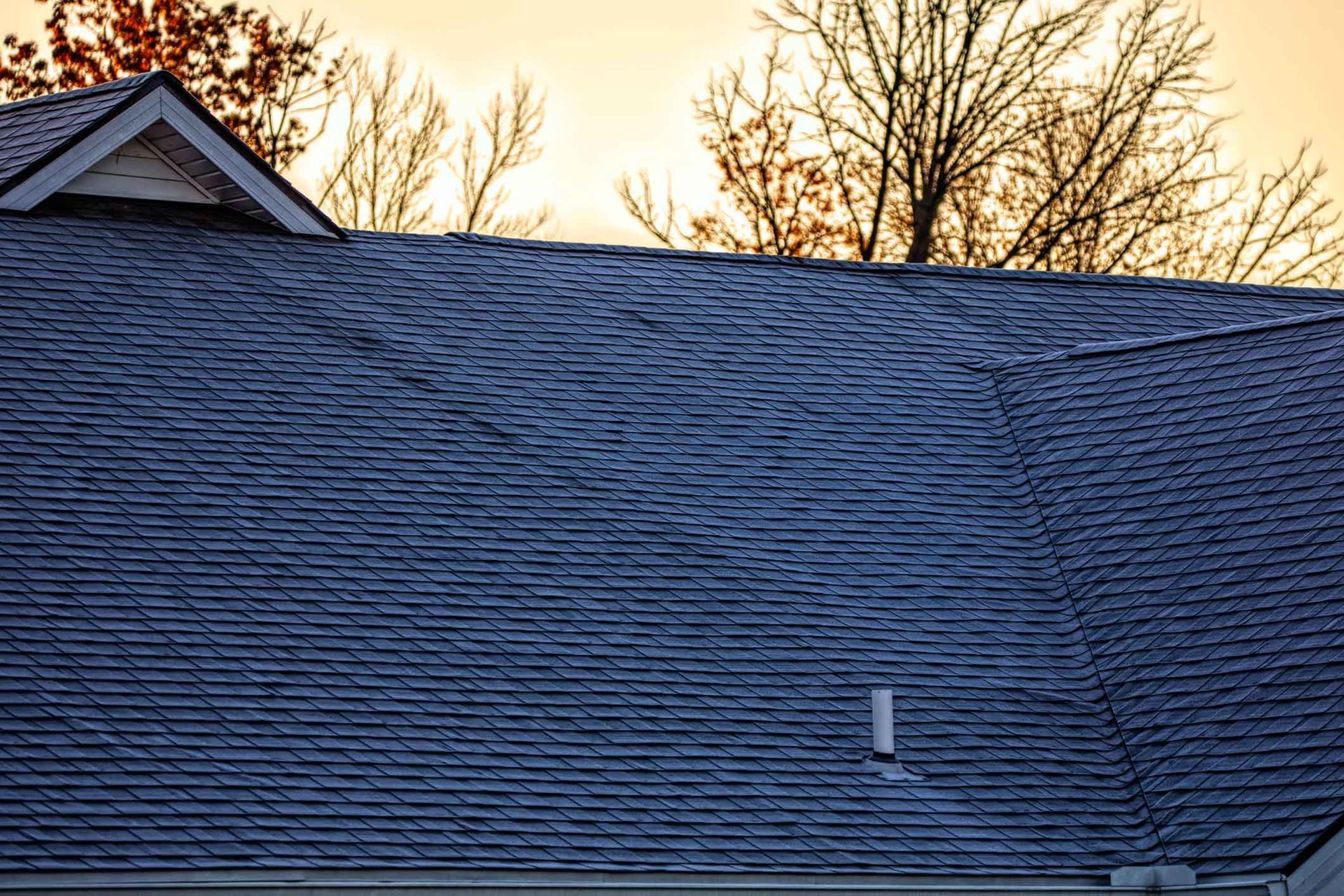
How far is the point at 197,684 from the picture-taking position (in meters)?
10.5

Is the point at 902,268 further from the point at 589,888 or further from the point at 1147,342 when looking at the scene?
the point at 589,888

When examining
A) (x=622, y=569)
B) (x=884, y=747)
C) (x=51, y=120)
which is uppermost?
(x=51, y=120)

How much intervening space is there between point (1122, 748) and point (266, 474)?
6.15 metres

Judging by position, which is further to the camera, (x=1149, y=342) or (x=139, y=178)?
(x=1149, y=342)

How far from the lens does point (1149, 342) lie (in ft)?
51.6

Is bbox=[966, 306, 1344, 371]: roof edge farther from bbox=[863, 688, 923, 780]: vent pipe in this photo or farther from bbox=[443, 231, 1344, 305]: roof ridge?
bbox=[863, 688, 923, 780]: vent pipe

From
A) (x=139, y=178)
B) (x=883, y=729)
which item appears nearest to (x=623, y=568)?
(x=883, y=729)

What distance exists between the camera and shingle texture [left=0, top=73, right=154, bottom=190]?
588 inches

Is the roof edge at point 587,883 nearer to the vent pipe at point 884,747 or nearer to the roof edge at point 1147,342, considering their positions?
the vent pipe at point 884,747

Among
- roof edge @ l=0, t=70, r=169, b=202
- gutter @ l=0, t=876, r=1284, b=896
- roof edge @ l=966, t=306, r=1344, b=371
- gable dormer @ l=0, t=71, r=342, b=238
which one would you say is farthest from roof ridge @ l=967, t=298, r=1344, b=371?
roof edge @ l=0, t=70, r=169, b=202

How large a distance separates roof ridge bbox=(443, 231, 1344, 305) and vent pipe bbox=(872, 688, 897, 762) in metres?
6.31

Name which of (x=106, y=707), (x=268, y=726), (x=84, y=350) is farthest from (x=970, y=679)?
(x=84, y=350)

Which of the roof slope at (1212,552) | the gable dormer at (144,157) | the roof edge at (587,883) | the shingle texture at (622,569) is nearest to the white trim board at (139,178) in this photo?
the gable dormer at (144,157)

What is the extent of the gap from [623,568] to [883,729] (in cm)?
235
